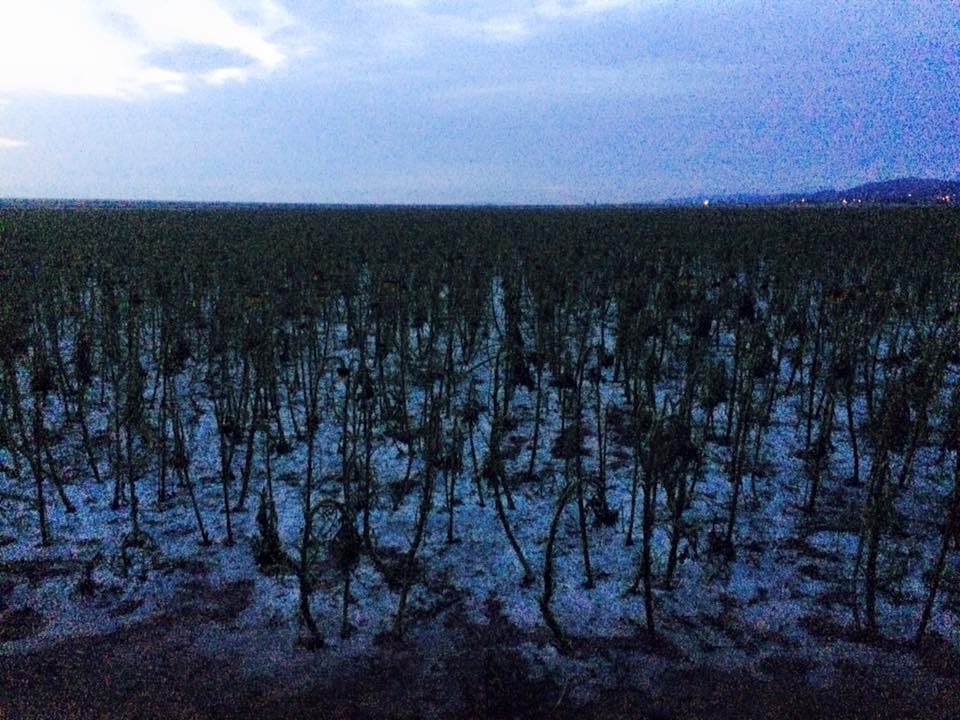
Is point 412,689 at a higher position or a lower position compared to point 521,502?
lower

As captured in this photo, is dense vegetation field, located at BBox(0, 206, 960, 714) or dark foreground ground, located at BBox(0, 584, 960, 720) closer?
dark foreground ground, located at BBox(0, 584, 960, 720)

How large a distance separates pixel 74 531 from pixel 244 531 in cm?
Answer: 108

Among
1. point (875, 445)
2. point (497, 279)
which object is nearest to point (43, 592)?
point (875, 445)

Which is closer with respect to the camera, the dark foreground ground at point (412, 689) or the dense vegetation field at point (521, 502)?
the dark foreground ground at point (412, 689)

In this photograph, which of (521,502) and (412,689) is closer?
(412,689)

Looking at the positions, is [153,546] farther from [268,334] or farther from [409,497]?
[268,334]

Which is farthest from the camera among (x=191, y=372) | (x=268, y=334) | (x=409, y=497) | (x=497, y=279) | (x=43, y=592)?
(x=497, y=279)

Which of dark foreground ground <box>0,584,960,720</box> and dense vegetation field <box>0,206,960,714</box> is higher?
dense vegetation field <box>0,206,960,714</box>

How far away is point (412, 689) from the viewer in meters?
3.20

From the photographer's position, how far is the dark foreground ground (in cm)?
306

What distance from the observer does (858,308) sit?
7262 mm

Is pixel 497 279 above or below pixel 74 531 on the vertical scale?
above

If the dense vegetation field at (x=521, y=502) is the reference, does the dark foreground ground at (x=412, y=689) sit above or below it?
below

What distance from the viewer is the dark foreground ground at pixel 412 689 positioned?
3.06 m
